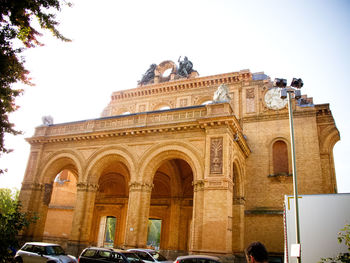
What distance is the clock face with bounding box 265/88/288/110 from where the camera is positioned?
23156 millimetres

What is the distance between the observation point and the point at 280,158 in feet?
72.7

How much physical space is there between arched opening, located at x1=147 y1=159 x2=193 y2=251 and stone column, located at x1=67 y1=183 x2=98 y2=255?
588cm

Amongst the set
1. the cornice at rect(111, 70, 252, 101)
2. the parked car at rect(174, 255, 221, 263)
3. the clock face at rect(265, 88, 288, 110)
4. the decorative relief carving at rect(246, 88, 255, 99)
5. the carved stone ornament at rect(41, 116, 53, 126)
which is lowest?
the parked car at rect(174, 255, 221, 263)

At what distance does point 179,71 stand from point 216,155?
14.3 metres

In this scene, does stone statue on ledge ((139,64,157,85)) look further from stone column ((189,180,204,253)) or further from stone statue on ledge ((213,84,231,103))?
stone column ((189,180,204,253))

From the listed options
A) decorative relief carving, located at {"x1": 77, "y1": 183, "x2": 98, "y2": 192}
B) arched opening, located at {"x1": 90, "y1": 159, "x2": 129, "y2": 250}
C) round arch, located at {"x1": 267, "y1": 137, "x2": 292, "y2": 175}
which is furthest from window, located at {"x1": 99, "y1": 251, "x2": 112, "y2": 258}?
round arch, located at {"x1": 267, "y1": 137, "x2": 292, "y2": 175}

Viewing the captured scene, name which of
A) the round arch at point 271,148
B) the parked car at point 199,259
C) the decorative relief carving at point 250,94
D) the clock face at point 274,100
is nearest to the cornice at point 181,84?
the decorative relief carving at point 250,94

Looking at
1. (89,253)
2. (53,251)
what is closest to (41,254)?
(53,251)

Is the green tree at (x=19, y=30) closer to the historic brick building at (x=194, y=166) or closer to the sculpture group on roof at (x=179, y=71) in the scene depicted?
the historic brick building at (x=194, y=166)

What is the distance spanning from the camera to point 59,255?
47.8 ft

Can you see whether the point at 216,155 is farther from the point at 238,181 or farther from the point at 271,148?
the point at 271,148

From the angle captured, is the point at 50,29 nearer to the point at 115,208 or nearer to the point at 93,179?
the point at 93,179

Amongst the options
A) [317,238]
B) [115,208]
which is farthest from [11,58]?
[115,208]

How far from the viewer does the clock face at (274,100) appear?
23156 mm
